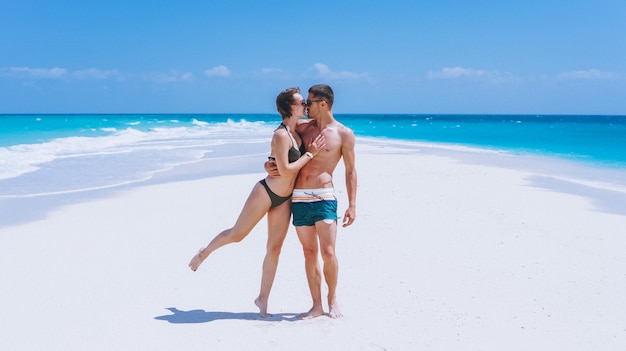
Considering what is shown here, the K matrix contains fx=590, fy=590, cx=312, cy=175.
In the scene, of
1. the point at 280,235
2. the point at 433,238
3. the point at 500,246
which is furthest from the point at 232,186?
the point at 280,235

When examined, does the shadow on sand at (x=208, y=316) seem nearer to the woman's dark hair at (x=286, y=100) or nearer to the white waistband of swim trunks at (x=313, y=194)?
the white waistband of swim trunks at (x=313, y=194)

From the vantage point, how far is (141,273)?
19.3ft

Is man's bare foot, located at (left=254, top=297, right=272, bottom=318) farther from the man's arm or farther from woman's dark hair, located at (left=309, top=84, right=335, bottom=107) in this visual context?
woman's dark hair, located at (left=309, top=84, right=335, bottom=107)

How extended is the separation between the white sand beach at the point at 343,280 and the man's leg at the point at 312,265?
0.42 feet

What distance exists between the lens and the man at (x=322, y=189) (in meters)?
4.72

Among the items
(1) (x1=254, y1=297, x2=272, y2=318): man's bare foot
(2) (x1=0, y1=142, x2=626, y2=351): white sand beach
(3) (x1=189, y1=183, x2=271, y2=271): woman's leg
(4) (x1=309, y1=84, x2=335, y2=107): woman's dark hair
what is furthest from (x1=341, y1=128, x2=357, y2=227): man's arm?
(1) (x1=254, y1=297, x2=272, y2=318): man's bare foot

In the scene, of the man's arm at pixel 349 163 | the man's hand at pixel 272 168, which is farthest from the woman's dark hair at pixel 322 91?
the man's hand at pixel 272 168

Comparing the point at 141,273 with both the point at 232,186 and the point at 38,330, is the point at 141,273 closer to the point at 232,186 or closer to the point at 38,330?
the point at 38,330

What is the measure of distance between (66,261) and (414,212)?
16.4ft

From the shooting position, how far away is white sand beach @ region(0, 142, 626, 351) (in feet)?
14.5

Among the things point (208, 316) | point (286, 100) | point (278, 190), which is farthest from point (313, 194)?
point (208, 316)

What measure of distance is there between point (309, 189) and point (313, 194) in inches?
2.1

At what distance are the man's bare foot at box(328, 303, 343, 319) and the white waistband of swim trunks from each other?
2.92 ft

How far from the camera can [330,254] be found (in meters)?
4.75
